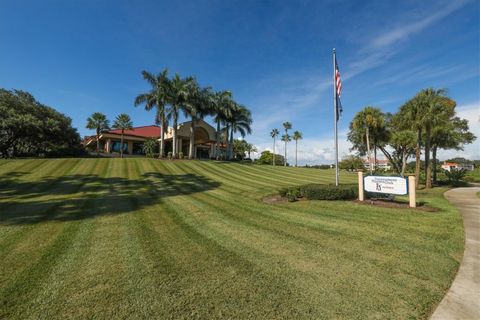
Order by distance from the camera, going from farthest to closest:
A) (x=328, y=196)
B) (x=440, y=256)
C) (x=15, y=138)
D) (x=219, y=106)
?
(x=219, y=106) < (x=15, y=138) < (x=328, y=196) < (x=440, y=256)

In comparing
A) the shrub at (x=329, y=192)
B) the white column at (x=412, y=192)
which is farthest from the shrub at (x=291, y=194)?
the white column at (x=412, y=192)

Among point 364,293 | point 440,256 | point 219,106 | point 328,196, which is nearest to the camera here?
point 364,293

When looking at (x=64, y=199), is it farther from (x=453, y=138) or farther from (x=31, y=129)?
(x=453, y=138)

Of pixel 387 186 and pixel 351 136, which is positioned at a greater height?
pixel 351 136

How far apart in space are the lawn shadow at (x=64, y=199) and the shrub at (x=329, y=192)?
26.3ft

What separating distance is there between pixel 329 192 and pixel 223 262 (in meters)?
8.77

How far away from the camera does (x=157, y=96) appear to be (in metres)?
34.1

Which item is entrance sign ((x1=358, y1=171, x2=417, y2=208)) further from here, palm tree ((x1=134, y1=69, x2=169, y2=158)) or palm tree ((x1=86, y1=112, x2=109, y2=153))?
palm tree ((x1=86, y1=112, x2=109, y2=153))

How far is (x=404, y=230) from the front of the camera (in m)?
7.42

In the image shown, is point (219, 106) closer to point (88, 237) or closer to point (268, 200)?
point (268, 200)

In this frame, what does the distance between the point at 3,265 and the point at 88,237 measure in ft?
6.05

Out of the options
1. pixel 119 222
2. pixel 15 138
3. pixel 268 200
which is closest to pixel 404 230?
pixel 268 200

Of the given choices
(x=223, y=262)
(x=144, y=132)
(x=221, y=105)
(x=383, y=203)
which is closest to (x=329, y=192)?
(x=383, y=203)

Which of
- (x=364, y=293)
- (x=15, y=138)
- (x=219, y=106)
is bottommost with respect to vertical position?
(x=364, y=293)
